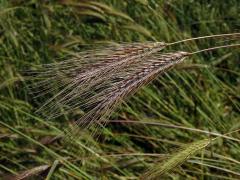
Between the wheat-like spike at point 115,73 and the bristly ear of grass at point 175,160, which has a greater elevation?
the wheat-like spike at point 115,73

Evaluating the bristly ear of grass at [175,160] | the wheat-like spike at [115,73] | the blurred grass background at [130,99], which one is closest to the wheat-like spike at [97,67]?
the wheat-like spike at [115,73]

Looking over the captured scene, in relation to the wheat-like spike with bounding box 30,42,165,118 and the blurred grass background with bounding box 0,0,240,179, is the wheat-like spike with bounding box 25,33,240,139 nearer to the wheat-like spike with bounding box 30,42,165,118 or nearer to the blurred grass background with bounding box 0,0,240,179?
the wheat-like spike with bounding box 30,42,165,118

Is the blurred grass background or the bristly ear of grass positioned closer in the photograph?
the bristly ear of grass

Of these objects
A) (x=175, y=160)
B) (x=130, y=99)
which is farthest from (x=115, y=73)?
(x=130, y=99)

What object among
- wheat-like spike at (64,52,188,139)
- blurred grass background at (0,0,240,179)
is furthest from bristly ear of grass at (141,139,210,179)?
blurred grass background at (0,0,240,179)

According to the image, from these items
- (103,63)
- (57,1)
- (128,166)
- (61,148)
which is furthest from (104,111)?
(57,1)

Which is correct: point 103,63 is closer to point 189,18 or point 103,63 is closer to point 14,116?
point 14,116

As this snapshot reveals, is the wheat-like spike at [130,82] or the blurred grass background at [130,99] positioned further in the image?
the blurred grass background at [130,99]

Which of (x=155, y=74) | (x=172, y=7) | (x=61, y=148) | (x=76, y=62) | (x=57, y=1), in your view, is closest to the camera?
(x=155, y=74)

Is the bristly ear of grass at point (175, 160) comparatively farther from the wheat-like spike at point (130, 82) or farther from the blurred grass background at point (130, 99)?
the blurred grass background at point (130, 99)
